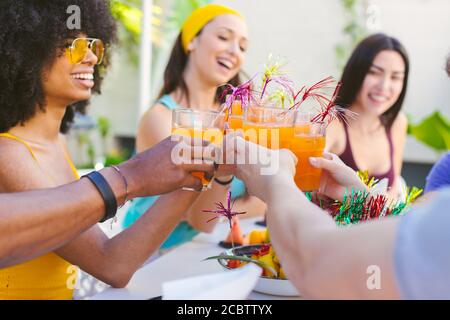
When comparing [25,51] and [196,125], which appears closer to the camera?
[196,125]

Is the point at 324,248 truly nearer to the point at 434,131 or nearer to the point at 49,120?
the point at 49,120

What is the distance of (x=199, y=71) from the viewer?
330 cm

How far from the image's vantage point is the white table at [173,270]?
1.83 m

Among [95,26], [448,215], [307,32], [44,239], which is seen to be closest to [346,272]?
[448,215]

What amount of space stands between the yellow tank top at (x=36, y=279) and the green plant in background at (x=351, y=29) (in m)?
6.47

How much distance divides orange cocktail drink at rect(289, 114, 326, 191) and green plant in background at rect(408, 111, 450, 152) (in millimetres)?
3902

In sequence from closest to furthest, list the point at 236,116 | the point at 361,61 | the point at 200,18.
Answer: the point at 236,116, the point at 200,18, the point at 361,61

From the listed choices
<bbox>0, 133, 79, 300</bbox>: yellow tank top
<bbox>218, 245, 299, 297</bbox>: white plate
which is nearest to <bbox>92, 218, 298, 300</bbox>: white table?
<bbox>218, 245, 299, 297</bbox>: white plate

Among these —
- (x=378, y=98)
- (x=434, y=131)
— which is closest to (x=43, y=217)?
(x=378, y=98)

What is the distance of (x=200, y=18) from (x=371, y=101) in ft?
4.29

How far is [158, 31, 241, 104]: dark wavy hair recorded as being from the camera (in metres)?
3.37

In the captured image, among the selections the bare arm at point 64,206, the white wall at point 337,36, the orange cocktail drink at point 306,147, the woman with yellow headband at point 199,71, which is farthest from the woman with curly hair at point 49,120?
the white wall at point 337,36

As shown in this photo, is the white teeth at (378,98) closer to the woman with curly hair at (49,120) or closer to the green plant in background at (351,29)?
the woman with curly hair at (49,120)

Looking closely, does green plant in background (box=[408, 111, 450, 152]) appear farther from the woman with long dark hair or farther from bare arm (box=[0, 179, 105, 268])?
bare arm (box=[0, 179, 105, 268])
